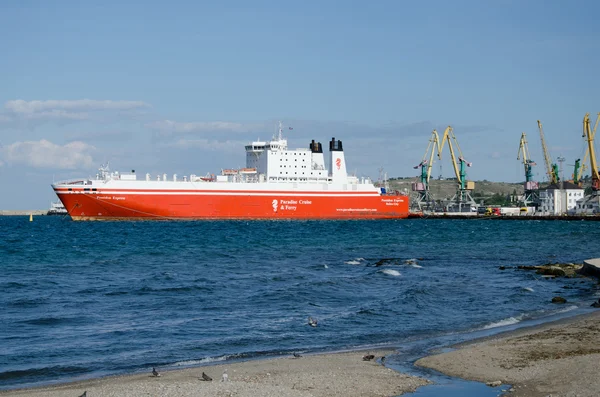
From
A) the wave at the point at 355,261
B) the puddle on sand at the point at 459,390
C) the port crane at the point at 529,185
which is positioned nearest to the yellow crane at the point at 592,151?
the port crane at the point at 529,185

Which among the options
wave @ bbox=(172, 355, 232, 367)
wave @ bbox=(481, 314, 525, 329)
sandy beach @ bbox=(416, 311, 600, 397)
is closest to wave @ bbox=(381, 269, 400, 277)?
wave @ bbox=(481, 314, 525, 329)

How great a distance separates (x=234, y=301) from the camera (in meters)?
20.7

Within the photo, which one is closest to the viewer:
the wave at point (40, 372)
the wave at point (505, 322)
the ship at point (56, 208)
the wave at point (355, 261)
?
the wave at point (40, 372)

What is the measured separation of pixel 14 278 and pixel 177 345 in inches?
555

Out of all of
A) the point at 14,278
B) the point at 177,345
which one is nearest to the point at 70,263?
the point at 14,278

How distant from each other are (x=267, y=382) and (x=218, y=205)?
6243 cm

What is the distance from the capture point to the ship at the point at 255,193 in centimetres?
6912

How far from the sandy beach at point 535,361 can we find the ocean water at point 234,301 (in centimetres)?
194

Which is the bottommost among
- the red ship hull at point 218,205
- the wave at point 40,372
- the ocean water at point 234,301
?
the wave at point 40,372

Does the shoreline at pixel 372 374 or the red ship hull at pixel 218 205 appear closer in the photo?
the shoreline at pixel 372 374

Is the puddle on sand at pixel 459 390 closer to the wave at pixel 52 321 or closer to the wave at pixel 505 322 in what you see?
the wave at pixel 505 322

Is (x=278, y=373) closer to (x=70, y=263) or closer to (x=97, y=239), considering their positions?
(x=70, y=263)

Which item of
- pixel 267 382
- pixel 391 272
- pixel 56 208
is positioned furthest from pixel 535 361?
pixel 56 208

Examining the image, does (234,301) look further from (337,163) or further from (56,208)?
(56,208)
